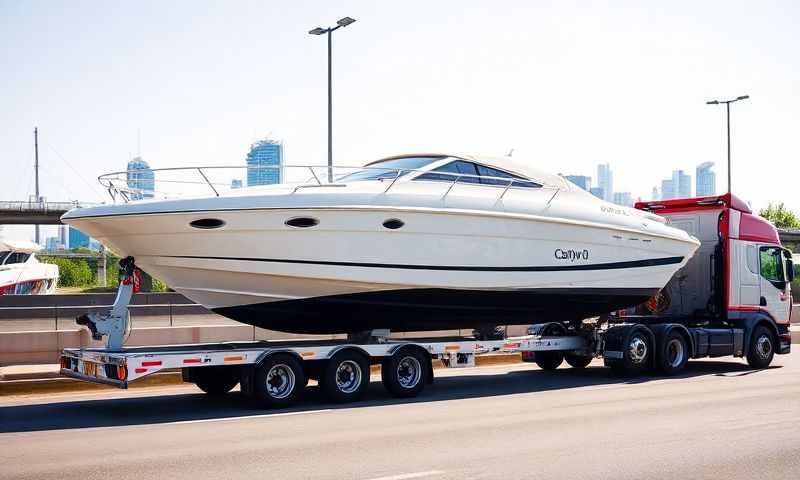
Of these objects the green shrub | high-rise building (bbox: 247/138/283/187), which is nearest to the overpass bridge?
the green shrub

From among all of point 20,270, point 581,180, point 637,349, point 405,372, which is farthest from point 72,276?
point 405,372

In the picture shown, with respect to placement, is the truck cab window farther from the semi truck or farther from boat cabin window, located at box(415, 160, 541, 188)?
boat cabin window, located at box(415, 160, 541, 188)

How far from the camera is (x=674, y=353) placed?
15828 mm

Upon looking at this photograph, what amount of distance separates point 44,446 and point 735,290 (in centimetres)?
1264

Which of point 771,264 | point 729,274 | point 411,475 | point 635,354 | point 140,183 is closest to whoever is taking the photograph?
point 411,475

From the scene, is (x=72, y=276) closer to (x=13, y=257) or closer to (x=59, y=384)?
(x=13, y=257)

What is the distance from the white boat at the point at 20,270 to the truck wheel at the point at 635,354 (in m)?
31.6

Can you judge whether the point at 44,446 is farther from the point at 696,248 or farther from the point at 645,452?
the point at 696,248

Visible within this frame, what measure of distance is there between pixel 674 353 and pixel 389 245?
6347 mm

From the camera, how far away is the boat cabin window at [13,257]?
40.9 m

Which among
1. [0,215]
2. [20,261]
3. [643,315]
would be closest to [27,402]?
[643,315]

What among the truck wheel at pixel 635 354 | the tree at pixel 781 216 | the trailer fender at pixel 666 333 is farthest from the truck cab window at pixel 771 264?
the tree at pixel 781 216

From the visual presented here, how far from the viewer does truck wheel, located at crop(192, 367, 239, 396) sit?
12.6m

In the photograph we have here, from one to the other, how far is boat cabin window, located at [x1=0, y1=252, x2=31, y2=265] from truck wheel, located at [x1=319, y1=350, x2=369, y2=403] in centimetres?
3327
